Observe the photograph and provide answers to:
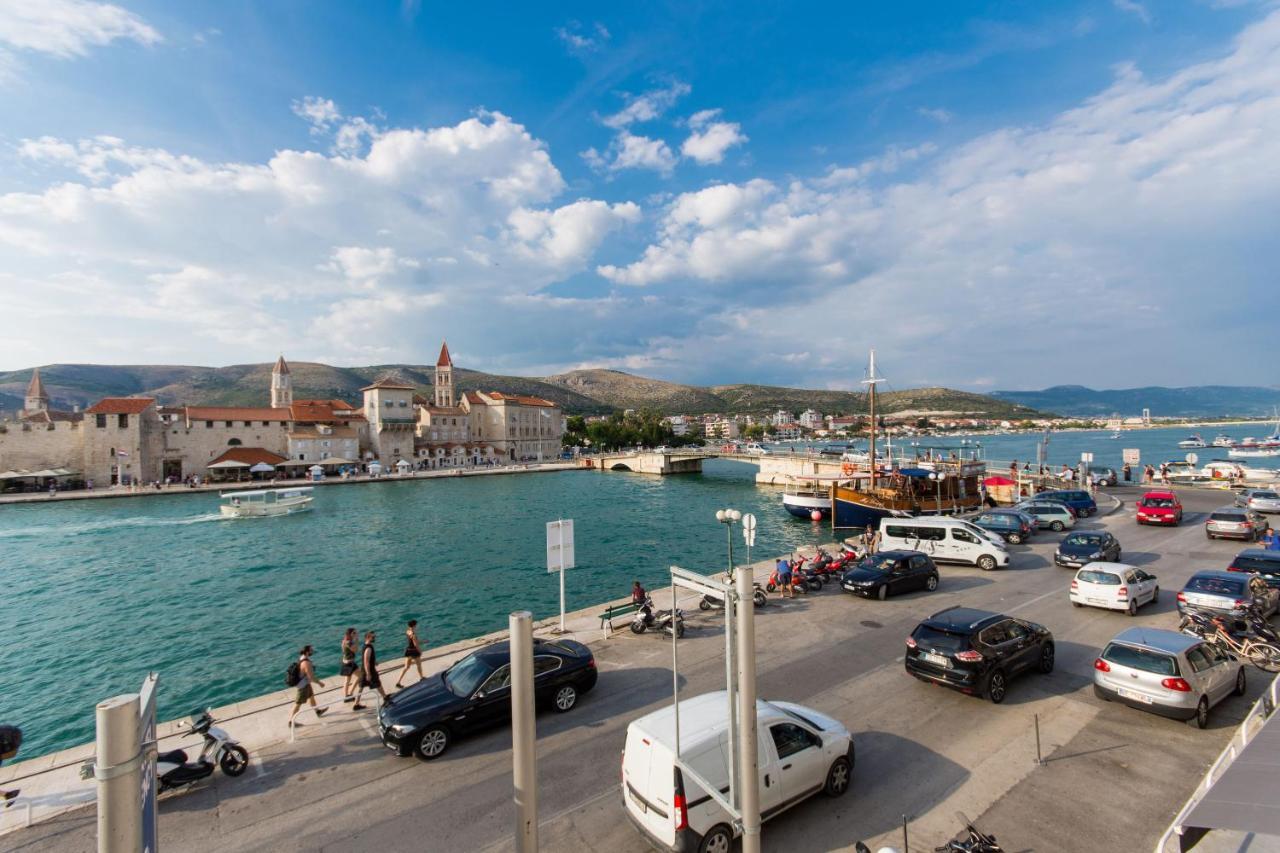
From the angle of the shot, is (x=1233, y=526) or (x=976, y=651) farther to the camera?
(x=1233, y=526)

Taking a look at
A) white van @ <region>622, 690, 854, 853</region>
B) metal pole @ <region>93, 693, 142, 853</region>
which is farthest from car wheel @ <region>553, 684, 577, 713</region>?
metal pole @ <region>93, 693, 142, 853</region>

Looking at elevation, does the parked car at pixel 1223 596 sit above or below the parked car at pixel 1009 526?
above

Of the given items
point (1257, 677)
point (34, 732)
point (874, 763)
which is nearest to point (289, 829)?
point (874, 763)

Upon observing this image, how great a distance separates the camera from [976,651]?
10.2 m

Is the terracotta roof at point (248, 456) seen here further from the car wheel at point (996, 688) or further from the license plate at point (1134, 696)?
the license plate at point (1134, 696)

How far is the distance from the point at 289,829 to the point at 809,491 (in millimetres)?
47201

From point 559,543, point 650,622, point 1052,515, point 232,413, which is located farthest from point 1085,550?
point 232,413

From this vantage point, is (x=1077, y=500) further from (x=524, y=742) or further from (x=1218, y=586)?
(x=524, y=742)

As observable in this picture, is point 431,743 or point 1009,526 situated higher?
point 431,743

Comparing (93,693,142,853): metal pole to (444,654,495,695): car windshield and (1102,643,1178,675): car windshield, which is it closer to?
(444,654,495,695): car windshield

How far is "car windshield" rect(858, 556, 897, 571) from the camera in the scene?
57.2 feet

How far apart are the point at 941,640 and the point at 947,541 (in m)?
12.6

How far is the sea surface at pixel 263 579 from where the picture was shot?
56.5ft

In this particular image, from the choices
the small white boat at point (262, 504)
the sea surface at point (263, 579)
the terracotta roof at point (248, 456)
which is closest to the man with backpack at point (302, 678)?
the sea surface at point (263, 579)
